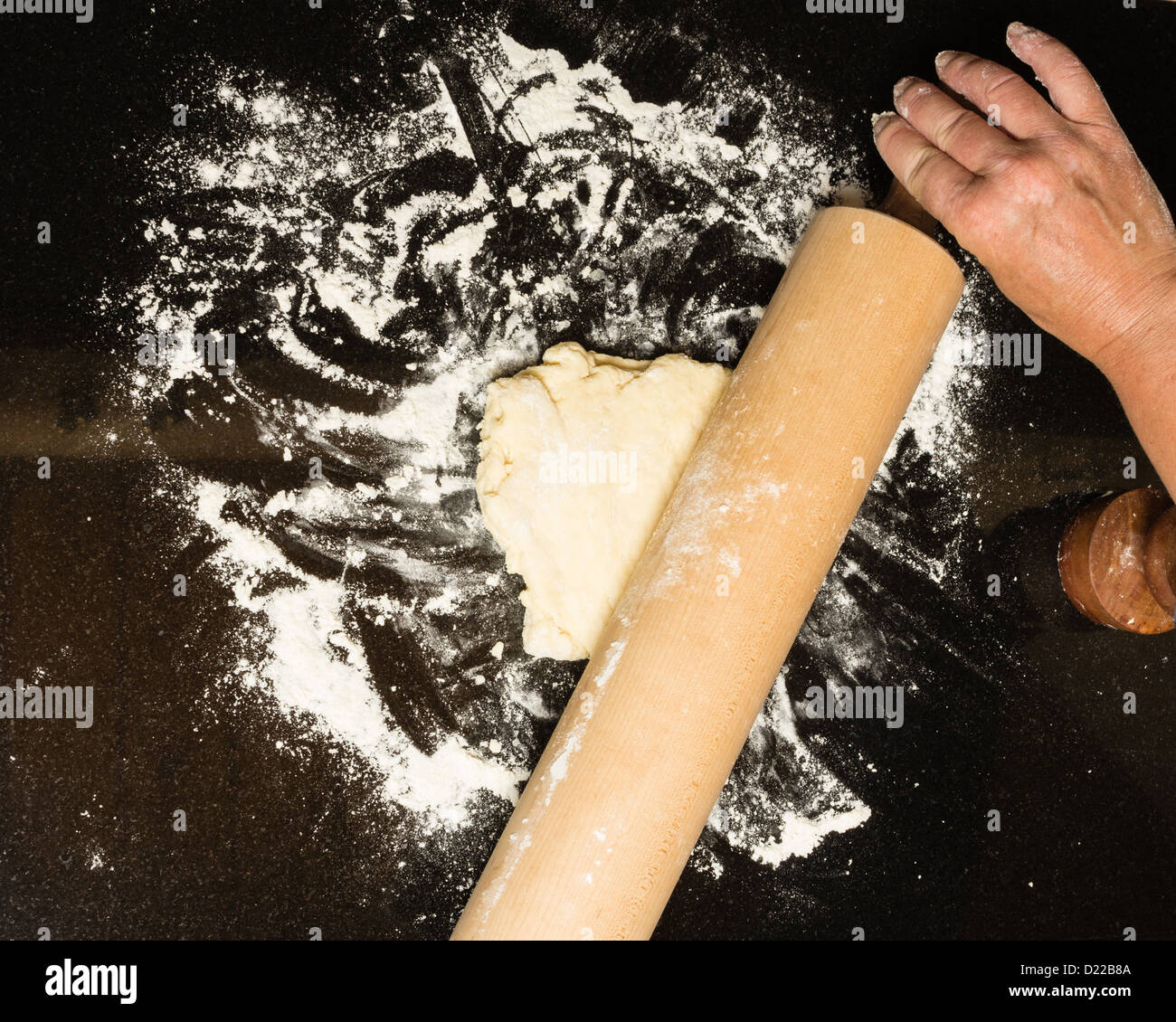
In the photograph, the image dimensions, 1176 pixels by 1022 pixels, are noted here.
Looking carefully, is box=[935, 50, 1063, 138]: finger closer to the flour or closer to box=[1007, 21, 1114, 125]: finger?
box=[1007, 21, 1114, 125]: finger

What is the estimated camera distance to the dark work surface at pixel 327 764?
1718 millimetres

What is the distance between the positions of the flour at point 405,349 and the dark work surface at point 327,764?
9cm

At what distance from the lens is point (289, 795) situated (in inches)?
68.9

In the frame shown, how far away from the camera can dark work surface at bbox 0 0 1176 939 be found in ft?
5.64

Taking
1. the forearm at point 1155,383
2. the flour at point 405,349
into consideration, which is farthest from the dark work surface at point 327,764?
the forearm at point 1155,383

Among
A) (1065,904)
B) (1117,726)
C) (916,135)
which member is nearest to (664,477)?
(916,135)

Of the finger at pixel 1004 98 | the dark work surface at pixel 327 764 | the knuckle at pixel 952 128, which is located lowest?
the dark work surface at pixel 327 764

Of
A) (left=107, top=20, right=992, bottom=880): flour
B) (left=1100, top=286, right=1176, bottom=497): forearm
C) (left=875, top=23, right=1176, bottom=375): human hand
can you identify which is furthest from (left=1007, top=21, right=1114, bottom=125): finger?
(left=107, top=20, right=992, bottom=880): flour

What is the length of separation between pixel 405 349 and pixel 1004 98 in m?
1.38

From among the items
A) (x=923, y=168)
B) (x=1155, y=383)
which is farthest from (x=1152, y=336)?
(x=923, y=168)

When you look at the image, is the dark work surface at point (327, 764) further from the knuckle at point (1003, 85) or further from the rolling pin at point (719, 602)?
the rolling pin at point (719, 602)

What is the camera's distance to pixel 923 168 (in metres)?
→ 1.56
